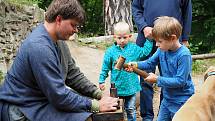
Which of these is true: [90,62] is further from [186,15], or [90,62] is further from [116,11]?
[186,15]

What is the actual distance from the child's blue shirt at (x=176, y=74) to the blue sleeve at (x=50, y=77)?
85 centimetres

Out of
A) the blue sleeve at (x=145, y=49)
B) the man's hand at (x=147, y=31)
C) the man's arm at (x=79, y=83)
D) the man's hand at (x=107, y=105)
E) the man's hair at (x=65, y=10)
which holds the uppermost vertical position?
the man's hair at (x=65, y=10)

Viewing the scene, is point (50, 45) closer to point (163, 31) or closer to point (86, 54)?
point (163, 31)

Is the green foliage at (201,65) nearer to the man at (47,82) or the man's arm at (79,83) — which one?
the man's arm at (79,83)

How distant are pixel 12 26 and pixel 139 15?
255cm

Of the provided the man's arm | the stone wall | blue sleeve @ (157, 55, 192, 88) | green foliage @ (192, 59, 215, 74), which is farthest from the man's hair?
green foliage @ (192, 59, 215, 74)

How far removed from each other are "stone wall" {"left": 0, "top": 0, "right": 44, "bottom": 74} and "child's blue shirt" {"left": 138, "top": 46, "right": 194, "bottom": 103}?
273cm

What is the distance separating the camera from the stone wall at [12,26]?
6.52 metres

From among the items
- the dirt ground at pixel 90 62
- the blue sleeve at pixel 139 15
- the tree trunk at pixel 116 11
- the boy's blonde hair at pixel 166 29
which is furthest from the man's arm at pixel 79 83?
the tree trunk at pixel 116 11

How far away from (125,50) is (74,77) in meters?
0.99

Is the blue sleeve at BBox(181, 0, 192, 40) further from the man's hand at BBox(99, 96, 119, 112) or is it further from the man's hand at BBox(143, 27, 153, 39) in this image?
the man's hand at BBox(99, 96, 119, 112)

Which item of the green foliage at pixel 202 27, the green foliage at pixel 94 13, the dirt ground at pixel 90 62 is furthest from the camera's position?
the green foliage at pixel 94 13

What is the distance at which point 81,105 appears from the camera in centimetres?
346

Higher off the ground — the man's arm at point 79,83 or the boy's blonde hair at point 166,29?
the boy's blonde hair at point 166,29
